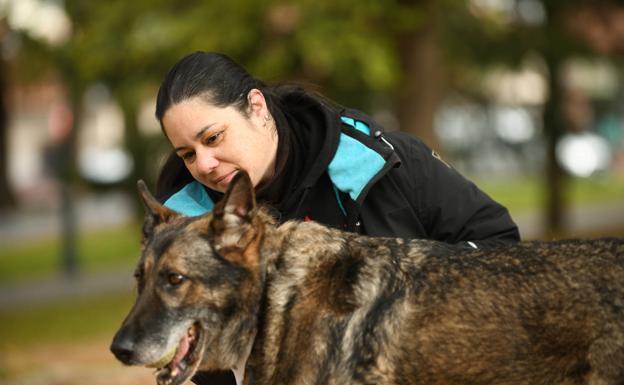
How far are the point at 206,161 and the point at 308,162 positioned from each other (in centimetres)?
48

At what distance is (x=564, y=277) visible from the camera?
3705mm

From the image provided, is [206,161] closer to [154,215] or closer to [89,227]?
[154,215]

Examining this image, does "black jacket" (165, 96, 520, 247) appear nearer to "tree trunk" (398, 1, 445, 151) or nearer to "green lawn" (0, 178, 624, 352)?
"tree trunk" (398, 1, 445, 151)

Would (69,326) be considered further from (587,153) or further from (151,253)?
(587,153)

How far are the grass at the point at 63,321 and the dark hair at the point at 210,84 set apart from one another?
9.72 m

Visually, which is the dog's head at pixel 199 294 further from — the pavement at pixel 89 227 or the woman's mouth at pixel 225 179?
the pavement at pixel 89 227

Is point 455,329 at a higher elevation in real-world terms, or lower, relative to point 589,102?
higher

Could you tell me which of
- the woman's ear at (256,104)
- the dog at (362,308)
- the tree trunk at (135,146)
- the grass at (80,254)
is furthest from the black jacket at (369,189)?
the grass at (80,254)

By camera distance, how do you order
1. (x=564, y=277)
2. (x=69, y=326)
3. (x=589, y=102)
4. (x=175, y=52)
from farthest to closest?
(x=589, y=102) → (x=69, y=326) → (x=175, y=52) → (x=564, y=277)

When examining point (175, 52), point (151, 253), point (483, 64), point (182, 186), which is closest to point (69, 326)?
point (175, 52)

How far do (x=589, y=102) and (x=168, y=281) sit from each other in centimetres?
1943

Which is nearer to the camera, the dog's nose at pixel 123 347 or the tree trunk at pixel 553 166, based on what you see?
the dog's nose at pixel 123 347

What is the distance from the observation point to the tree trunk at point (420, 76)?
1344 cm

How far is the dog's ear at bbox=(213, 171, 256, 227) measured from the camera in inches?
151
